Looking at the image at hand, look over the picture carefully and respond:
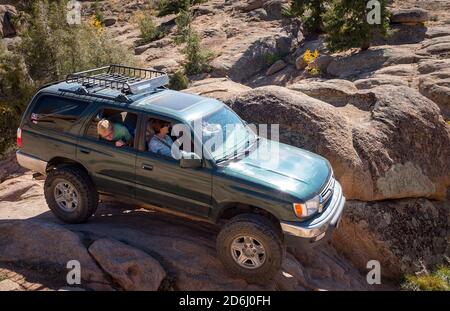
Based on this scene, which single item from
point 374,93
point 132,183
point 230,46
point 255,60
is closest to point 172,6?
point 230,46

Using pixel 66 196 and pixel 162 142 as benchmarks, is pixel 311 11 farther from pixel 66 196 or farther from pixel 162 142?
pixel 66 196

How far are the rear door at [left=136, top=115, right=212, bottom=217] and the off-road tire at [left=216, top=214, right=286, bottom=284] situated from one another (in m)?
0.49

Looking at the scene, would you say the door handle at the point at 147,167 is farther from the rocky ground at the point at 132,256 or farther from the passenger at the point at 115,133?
the rocky ground at the point at 132,256

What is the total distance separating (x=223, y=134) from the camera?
671 centimetres

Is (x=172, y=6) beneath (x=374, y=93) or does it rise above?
above

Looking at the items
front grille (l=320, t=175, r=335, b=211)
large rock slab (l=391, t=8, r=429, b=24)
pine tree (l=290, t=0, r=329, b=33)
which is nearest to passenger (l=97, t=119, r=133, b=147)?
front grille (l=320, t=175, r=335, b=211)

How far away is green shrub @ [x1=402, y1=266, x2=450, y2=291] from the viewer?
7.71m

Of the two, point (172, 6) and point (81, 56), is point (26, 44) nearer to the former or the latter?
point (81, 56)

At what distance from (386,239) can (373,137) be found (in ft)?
6.12

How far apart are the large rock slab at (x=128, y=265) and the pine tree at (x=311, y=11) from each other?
18.5m

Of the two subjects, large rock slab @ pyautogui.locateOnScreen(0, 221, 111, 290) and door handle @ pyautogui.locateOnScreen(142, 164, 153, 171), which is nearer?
large rock slab @ pyautogui.locateOnScreen(0, 221, 111, 290)

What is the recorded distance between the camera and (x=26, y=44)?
53.0 feet

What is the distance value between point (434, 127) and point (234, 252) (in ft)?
18.0

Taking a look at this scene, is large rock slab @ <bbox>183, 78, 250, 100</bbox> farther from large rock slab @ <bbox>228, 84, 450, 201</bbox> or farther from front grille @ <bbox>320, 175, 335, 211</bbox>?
front grille @ <bbox>320, 175, 335, 211</bbox>
